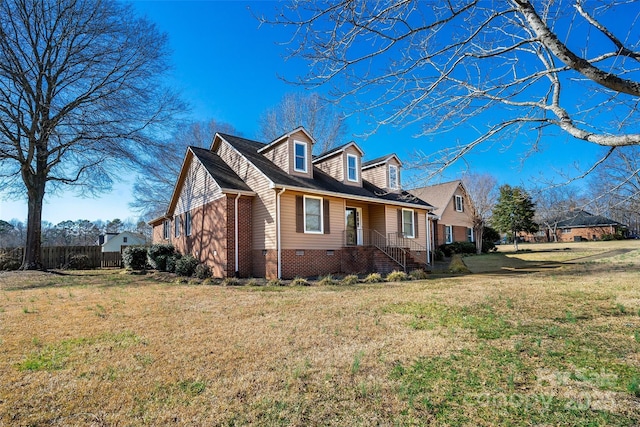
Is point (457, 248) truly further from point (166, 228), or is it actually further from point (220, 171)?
point (166, 228)

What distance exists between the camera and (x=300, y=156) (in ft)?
50.2

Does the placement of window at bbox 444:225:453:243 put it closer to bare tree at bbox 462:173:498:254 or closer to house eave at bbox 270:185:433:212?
bare tree at bbox 462:173:498:254

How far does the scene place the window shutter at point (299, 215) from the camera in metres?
13.7

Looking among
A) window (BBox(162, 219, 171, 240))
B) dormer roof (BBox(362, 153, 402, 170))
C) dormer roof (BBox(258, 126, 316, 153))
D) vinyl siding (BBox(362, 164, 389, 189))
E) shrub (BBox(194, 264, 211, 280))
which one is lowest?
shrub (BBox(194, 264, 211, 280))

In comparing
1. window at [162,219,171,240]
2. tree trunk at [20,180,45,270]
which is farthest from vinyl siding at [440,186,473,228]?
tree trunk at [20,180,45,270]

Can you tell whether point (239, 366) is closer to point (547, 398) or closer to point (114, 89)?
point (547, 398)

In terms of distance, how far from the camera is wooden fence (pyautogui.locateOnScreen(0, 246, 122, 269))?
62.8 ft

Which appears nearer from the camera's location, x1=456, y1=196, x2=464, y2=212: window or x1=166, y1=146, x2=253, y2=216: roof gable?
x1=166, y1=146, x2=253, y2=216: roof gable

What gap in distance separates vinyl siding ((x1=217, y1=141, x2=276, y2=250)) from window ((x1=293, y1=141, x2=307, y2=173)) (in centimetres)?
195

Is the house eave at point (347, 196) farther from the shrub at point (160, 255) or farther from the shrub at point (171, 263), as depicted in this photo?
the shrub at point (160, 255)

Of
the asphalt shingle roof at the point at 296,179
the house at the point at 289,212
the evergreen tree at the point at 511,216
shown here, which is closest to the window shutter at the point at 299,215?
the house at the point at 289,212

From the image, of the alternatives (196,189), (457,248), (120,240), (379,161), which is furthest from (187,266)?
(120,240)

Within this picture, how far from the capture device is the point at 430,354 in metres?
4.25

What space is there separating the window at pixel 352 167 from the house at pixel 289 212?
0.05 m
